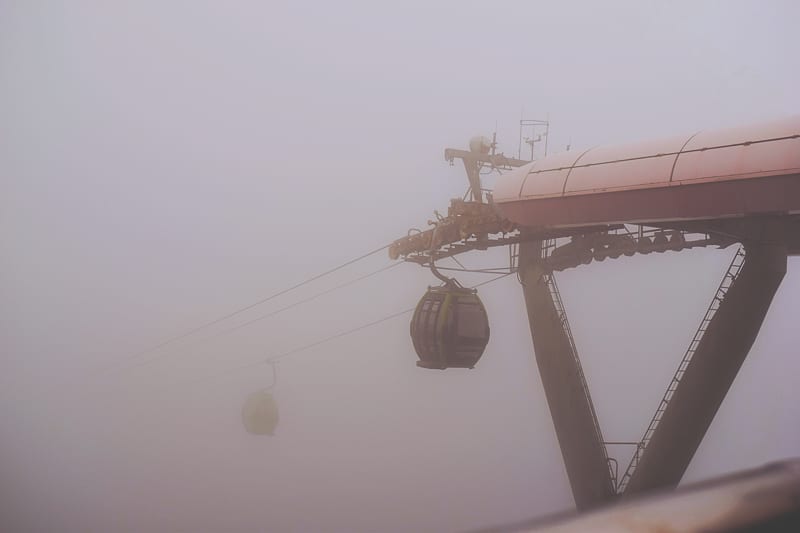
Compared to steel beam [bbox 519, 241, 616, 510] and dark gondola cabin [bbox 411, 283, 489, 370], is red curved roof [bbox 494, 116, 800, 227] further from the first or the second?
dark gondola cabin [bbox 411, 283, 489, 370]

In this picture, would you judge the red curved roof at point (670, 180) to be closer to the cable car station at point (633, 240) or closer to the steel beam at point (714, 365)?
the cable car station at point (633, 240)

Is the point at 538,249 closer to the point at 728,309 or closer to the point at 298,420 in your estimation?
the point at 728,309

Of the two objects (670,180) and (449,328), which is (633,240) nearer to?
(670,180)

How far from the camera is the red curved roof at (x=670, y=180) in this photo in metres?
7.64

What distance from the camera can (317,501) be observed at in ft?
190

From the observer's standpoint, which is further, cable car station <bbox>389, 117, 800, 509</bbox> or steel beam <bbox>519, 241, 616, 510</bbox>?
steel beam <bbox>519, 241, 616, 510</bbox>

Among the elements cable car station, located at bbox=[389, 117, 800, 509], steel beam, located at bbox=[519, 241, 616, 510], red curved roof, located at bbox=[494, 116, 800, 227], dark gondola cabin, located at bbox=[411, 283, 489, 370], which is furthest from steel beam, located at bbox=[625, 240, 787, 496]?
dark gondola cabin, located at bbox=[411, 283, 489, 370]

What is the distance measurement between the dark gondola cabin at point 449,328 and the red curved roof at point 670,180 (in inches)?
104

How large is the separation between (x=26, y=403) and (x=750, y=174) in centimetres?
5518

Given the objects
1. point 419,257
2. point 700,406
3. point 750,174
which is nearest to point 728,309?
point 700,406

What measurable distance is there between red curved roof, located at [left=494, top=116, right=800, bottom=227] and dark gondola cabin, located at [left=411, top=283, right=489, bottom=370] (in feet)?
8.66

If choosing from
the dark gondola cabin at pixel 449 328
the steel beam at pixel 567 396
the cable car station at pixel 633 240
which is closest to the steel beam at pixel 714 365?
the cable car station at pixel 633 240

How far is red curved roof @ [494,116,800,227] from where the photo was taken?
25.1 feet

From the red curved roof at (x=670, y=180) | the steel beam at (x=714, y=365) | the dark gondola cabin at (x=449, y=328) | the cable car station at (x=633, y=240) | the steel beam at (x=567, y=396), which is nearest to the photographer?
the red curved roof at (x=670, y=180)
